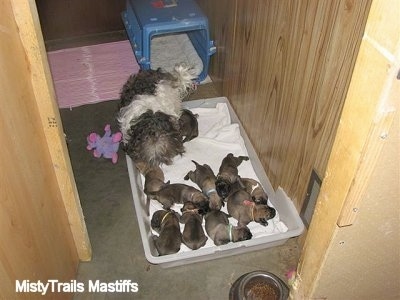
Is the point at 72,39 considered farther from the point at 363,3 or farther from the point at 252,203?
the point at 363,3

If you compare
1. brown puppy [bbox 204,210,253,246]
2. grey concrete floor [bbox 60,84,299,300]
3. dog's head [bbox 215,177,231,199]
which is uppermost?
dog's head [bbox 215,177,231,199]

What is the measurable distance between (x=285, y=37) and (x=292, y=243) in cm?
92

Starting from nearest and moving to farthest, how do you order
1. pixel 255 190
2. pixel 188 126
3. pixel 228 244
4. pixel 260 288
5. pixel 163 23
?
pixel 260 288 → pixel 228 244 → pixel 255 190 → pixel 188 126 → pixel 163 23

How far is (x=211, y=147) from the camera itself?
2369mm

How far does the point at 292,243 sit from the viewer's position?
1947mm

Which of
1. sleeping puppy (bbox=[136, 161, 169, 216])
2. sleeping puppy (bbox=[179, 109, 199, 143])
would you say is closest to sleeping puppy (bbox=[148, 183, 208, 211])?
sleeping puppy (bbox=[136, 161, 169, 216])

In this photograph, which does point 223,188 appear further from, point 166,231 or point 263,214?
point 166,231

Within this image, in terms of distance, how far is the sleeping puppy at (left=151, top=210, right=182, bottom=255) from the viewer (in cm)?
178

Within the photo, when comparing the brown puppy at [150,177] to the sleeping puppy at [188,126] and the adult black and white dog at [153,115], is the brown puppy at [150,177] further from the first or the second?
the sleeping puppy at [188,126]

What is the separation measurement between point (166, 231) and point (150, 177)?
350 mm

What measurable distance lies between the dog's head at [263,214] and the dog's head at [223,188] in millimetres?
177

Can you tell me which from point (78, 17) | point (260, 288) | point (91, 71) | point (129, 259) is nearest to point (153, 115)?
point (129, 259)

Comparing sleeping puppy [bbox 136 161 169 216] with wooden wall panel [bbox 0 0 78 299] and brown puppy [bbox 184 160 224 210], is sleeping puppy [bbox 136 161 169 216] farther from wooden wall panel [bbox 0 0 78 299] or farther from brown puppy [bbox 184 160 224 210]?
wooden wall panel [bbox 0 0 78 299]

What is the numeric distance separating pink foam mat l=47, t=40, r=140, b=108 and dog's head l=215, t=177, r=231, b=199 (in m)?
1.09
